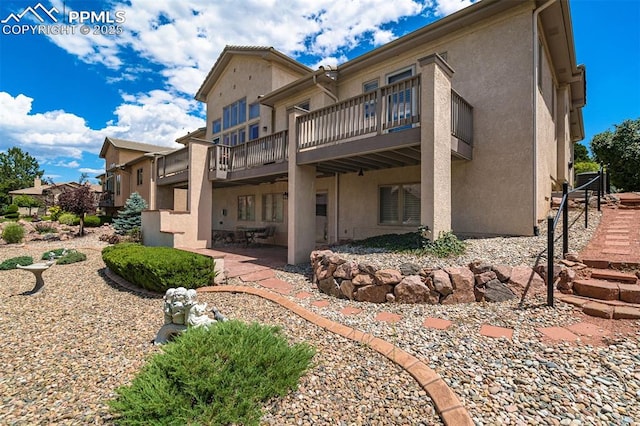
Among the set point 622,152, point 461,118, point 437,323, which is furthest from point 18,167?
point 622,152

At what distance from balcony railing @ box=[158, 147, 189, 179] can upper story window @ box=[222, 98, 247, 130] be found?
3.83 m

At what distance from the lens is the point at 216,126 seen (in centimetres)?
1725

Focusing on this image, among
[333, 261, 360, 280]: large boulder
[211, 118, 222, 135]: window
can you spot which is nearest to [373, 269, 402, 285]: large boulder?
[333, 261, 360, 280]: large boulder

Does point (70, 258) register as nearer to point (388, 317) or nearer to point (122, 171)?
point (388, 317)

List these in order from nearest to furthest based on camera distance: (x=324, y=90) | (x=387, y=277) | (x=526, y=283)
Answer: (x=526, y=283) < (x=387, y=277) < (x=324, y=90)

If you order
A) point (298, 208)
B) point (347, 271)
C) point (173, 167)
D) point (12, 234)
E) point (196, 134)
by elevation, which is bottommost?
point (347, 271)

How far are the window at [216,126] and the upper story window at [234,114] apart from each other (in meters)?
0.62

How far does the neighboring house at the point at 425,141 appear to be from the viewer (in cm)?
646

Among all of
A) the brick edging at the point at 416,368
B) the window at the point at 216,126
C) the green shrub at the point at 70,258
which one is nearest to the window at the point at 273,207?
the window at the point at 216,126

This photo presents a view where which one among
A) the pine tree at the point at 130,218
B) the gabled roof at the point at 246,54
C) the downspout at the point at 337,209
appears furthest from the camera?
the pine tree at the point at 130,218

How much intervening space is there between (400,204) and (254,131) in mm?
8814

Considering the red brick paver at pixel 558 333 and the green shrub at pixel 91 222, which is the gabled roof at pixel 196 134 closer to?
the green shrub at pixel 91 222

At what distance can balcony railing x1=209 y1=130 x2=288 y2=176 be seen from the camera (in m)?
9.53

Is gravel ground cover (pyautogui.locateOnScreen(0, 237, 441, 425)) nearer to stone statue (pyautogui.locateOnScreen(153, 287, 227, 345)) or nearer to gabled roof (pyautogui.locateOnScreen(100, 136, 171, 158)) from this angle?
stone statue (pyautogui.locateOnScreen(153, 287, 227, 345))
